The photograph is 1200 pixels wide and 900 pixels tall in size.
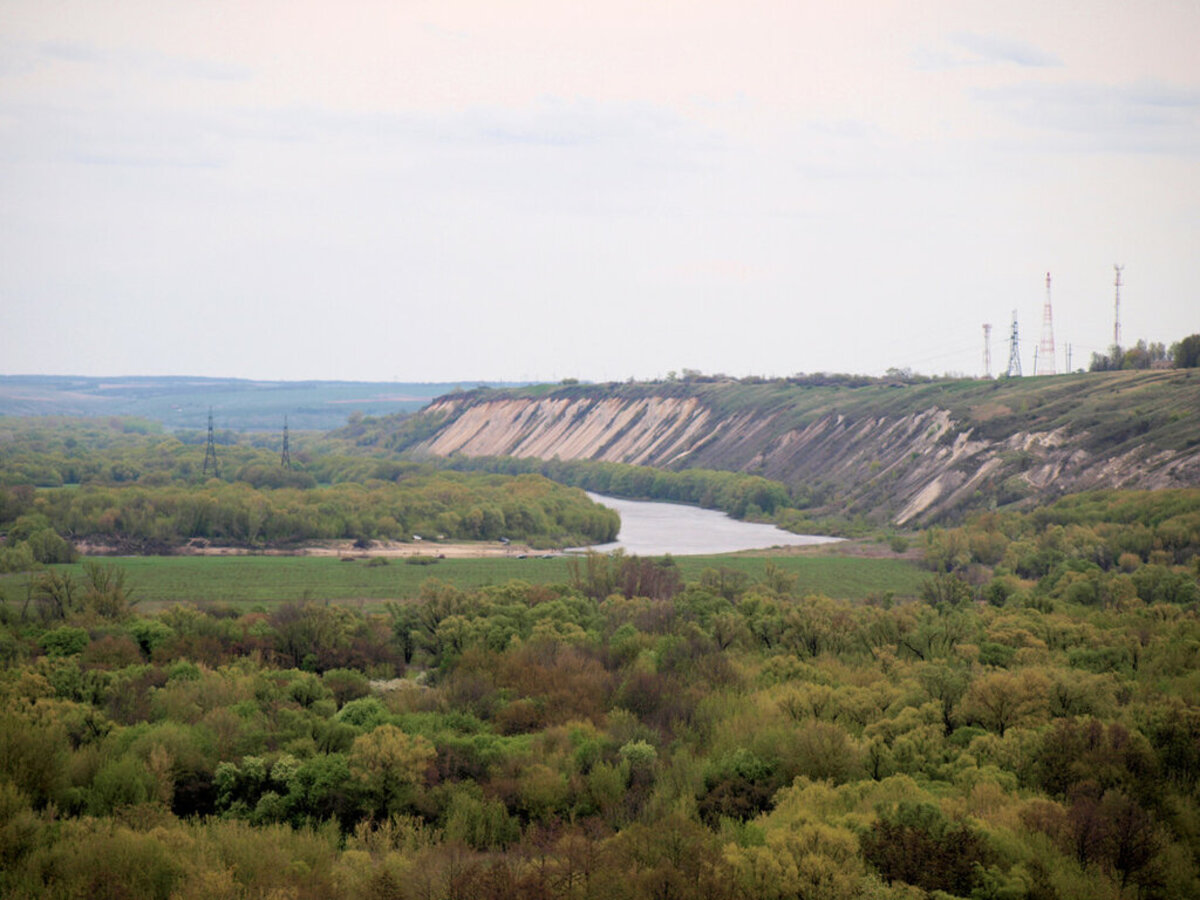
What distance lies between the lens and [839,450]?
4070 inches

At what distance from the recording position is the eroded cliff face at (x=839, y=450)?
72938 millimetres

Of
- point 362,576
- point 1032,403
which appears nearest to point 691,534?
point 1032,403

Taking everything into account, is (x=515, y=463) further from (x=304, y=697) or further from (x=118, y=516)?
(x=304, y=697)

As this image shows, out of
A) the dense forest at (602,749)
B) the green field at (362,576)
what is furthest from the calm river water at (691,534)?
the dense forest at (602,749)

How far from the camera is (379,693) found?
3170 centimetres

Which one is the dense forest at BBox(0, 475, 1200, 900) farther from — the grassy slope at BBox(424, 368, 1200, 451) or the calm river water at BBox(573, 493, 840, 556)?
the grassy slope at BBox(424, 368, 1200, 451)

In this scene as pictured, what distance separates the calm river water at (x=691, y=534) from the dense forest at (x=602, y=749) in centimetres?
3298

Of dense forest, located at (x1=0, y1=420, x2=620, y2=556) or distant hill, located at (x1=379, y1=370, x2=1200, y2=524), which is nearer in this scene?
distant hill, located at (x1=379, y1=370, x2=1200, y2=524)

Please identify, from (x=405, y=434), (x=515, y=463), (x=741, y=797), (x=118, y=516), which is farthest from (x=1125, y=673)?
(x=405, y=434)

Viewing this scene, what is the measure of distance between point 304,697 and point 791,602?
1971 centimetres

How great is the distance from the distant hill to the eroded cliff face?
0.48 feet

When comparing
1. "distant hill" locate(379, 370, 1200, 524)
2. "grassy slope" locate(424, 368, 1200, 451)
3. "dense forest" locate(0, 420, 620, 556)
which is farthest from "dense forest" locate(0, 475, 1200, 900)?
"grassy slope" locate(424, 368, 1200, 451)

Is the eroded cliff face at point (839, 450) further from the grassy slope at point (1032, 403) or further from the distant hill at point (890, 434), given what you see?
the grassy slope at point (1032, 403)

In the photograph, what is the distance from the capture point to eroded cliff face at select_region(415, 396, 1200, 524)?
72938 millimetres
